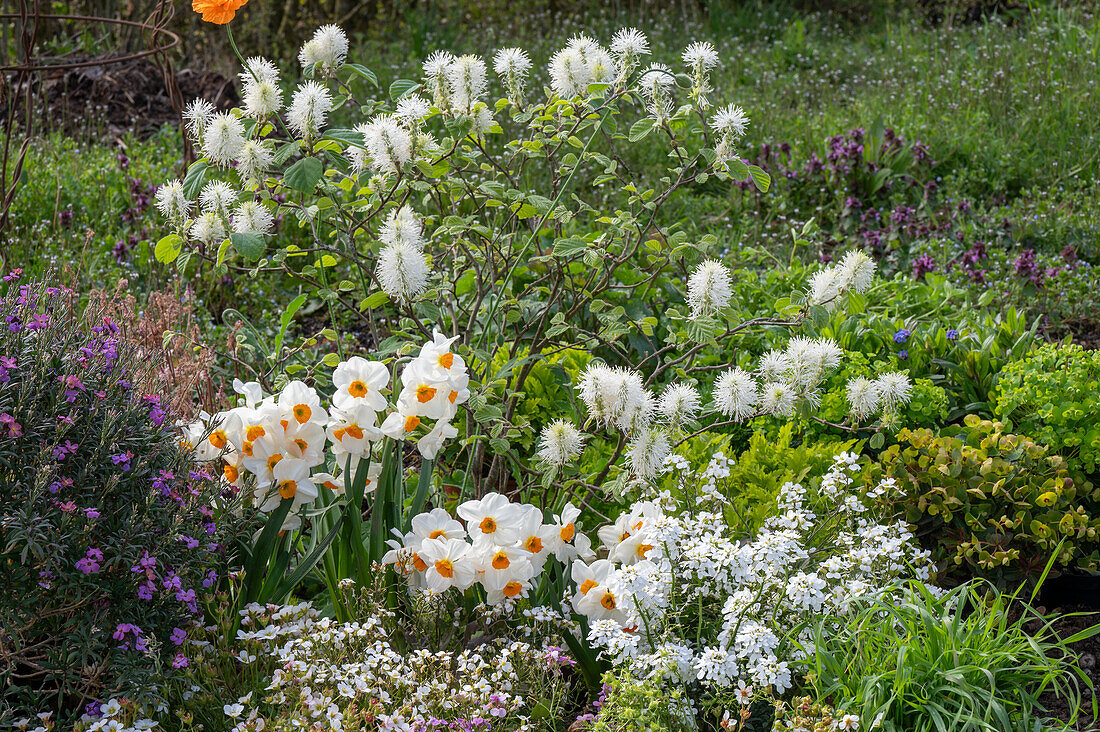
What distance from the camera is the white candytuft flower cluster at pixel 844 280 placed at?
7.82ft

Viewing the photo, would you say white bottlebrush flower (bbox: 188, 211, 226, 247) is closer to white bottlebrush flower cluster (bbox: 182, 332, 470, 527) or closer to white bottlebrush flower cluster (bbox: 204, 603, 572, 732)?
white bottlebrush flower cluster (bbox: 182, 332, 470, 527)

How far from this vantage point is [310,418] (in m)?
2.43

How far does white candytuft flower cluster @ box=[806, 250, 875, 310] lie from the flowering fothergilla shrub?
1572 mm

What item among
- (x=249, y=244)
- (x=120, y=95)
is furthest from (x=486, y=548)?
(x=120, y=95)

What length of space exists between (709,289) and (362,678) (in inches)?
47.9

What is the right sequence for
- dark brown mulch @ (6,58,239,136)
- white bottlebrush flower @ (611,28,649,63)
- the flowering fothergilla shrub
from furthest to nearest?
dark brown mulch @ (6,58,239,136) → white bottlebrush flower @ (611,28,649,63) → the flowering fothergilla shrub

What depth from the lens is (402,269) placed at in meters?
2.38

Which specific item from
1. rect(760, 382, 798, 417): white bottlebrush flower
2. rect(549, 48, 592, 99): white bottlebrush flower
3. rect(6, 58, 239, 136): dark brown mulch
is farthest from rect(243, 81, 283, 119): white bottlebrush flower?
rect(6, 58, 239, 136): dark brown mulch

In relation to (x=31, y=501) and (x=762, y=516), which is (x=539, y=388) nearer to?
(x=762, y=516)

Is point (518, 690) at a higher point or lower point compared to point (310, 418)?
lower

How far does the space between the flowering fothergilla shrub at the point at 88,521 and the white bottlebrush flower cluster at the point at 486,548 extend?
0.51m

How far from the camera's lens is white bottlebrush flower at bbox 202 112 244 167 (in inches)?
96.0

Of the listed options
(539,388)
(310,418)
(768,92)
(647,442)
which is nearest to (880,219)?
(768,92)

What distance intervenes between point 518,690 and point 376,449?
80 cm
